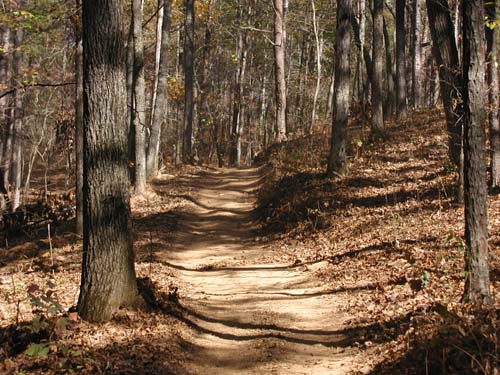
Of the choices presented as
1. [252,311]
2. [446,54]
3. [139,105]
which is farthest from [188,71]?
[252,311]

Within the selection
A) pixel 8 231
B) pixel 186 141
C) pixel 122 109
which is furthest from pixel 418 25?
pixel 122 109

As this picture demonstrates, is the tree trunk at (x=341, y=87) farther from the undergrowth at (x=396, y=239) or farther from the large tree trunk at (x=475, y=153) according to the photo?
the large tree trunk at (x=475, y=153)

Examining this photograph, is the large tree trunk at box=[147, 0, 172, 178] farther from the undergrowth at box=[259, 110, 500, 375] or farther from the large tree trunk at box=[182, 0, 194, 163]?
the large tree trunk at box=[182, 0, 194, 163]

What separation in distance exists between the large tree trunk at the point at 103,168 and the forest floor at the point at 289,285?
0.39m

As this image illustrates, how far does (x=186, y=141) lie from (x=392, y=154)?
44.7 ft

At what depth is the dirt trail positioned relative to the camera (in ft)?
22.0

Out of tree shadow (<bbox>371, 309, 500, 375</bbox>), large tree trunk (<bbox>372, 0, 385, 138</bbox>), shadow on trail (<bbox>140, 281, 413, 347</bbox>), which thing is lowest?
shadow on trail (<bbox>140, 281, 413, 347</bbox>)

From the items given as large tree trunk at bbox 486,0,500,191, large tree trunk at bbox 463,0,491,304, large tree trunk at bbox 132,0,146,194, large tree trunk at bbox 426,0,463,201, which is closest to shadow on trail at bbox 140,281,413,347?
large tree trunk at bbox 463,0,491,304

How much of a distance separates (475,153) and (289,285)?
178 inches

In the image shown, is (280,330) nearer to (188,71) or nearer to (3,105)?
(3,105)

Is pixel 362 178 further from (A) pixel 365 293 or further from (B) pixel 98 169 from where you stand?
(B) pixel 98 169

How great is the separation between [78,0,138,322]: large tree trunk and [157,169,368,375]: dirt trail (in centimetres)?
136

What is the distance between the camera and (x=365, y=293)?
8.55 meters

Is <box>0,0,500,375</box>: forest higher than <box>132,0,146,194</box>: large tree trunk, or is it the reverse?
<box>132,0,146,194</box>: large tree trunk
